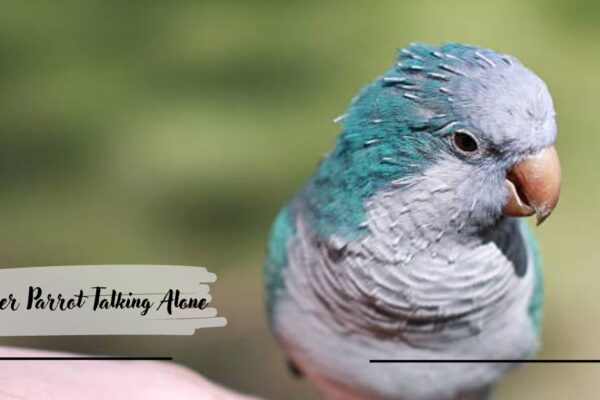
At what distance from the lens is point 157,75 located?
3.09 meters

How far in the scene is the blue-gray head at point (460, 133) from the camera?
3.97 feet

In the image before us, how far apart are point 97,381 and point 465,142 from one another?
76cm

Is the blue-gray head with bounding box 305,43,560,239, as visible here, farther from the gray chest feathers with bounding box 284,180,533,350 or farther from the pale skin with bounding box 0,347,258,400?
the pale skin with bounding box 0,347,258,400

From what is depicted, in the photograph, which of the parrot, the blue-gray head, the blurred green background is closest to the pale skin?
the parrot

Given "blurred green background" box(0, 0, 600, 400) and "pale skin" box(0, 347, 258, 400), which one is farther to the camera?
"blurred green background" box(0, 0, 600, 400)

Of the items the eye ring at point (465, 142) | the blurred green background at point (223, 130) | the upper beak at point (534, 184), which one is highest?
the blurred green background at point (223, 130)

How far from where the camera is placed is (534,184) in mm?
1249

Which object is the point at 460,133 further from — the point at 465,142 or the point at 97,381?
the point at 97,381

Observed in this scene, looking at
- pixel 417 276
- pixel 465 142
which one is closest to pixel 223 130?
pixel 417 276

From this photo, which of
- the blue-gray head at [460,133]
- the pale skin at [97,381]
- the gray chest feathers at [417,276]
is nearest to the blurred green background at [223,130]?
the pale skin at [97,381]

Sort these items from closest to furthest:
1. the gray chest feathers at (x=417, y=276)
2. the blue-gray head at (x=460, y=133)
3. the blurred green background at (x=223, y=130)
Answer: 1. the blue-gray head at (x=460, y=133)
2. the gray chest feathers at (x=417, y=276)
3. the blurred green background at (x=223, y=130)

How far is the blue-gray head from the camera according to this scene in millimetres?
1210

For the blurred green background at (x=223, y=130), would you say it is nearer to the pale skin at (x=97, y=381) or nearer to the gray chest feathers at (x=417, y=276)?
the pale skin at (x=97, y=381)

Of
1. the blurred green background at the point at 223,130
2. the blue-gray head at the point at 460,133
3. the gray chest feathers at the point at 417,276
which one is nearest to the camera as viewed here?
the blue-gray head at the point at 460,133
